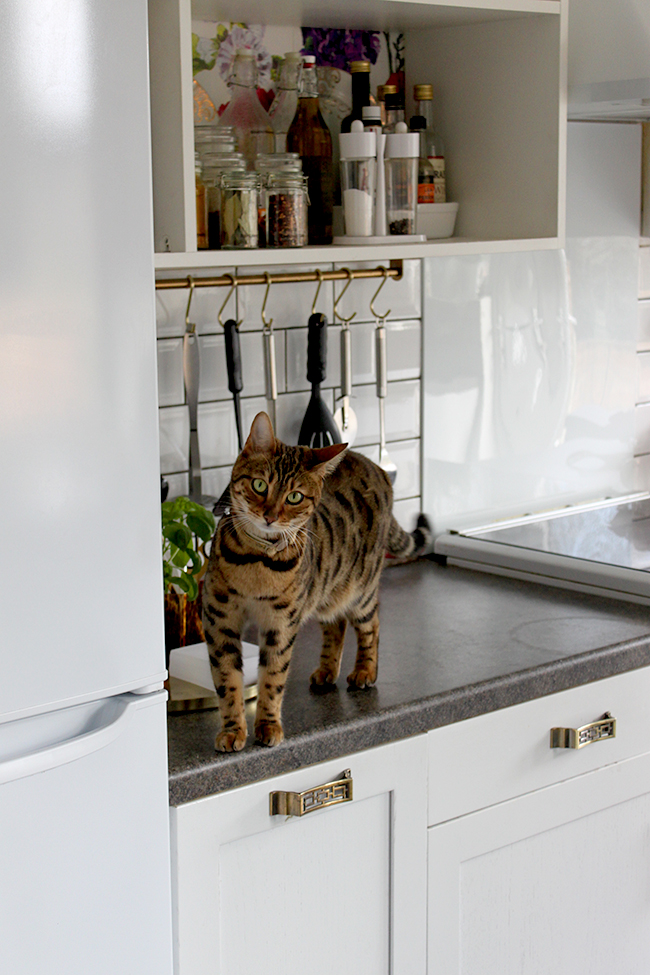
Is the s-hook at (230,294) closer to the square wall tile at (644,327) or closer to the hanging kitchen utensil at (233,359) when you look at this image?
the hanging kitchen utensil at (233,359)

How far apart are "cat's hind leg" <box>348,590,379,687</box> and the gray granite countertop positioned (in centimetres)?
2

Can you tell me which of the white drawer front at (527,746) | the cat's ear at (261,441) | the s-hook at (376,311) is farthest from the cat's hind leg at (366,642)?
the s-hook at (376,311)

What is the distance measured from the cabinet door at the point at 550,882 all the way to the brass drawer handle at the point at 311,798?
19 centimetres

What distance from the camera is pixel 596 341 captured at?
2484 millimetres

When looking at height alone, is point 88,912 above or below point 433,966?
above

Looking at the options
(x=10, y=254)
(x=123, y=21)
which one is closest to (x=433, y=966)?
(x=10, y=254)

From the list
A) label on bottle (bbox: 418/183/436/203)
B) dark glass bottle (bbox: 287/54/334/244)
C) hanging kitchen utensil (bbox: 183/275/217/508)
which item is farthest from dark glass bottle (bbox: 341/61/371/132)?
hanging kitchen utensil (bbox: 183/275/217/508)

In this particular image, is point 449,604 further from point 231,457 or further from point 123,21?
point 123,21

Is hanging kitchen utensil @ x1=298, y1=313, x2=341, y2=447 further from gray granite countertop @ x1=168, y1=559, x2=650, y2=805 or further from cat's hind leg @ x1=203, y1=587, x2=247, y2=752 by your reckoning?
cat's hind leg @ x1=203, y1=587, x2=247, y2=752

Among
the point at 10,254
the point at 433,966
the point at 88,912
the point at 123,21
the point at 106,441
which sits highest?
the point at 123,21

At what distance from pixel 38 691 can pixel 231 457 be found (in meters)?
0.92

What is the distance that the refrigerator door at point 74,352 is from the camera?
1.01 metres

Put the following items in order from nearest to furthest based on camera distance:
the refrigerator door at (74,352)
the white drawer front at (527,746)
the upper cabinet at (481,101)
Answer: the refrigerator door at (74,352)
the white drawer front at (527,746)
the upper cabinet at (481,101)

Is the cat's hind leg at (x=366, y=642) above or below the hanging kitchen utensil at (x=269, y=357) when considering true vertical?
below
